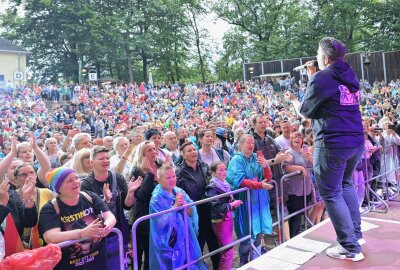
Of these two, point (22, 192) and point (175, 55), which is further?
point (175, 55)

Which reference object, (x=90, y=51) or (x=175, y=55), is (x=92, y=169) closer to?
(x=90, y=51)

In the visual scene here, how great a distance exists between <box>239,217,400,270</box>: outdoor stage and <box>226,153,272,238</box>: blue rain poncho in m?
0.56

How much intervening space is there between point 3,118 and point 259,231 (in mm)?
17044

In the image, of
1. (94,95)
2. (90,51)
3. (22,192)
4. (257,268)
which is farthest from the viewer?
(90,51)

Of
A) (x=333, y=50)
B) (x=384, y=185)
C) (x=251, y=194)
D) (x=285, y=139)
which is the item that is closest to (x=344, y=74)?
(x=333, y=50)

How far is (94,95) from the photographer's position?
25.2m

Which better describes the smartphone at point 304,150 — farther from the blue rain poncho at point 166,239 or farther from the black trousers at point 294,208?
the blue rain poncho at point 166,239

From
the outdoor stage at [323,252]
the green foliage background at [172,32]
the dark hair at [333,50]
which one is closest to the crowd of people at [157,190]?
the outdoor stage at [323,252]

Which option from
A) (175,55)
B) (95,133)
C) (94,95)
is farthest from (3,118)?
(175,55)

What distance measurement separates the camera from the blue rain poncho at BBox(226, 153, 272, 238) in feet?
14.9

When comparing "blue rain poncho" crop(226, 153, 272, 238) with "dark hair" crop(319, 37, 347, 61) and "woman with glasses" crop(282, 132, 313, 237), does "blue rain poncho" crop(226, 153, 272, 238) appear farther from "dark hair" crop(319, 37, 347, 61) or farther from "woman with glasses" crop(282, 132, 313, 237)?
"dark hair" crop(319, 37, 347, 61)

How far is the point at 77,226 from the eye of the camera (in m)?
3.04

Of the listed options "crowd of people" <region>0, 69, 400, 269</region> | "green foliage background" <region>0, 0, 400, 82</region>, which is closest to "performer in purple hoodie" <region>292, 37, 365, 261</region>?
"crowd of people" <region>0, 69, 400, 269</region>

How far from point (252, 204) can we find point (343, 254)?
1.31m
